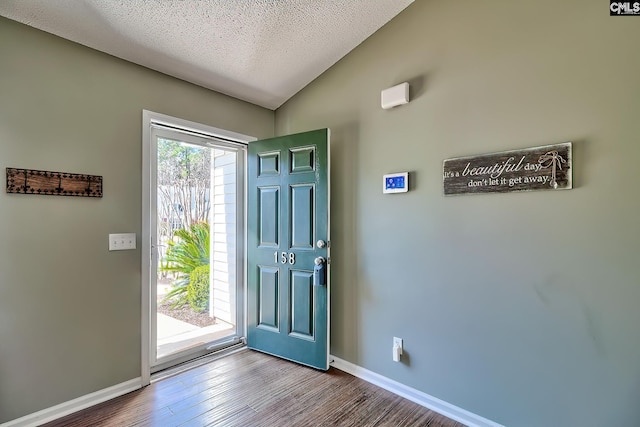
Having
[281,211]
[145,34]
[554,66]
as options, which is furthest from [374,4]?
[281,211]

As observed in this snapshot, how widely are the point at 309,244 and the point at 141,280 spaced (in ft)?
4.50

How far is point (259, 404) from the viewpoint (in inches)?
81.7

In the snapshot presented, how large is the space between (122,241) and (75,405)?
1131 mm

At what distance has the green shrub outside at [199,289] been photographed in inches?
112

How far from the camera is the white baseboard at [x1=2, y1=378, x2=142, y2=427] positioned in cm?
182

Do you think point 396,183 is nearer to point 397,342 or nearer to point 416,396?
point 397,342

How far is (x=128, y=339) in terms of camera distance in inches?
88.0

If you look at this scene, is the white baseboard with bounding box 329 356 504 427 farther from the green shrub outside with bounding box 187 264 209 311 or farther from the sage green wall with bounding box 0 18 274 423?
the sage green wall with bounding box 0 18 274 423

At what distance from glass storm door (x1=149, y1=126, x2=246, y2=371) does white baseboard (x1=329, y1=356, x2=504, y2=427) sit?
1241 millimetres

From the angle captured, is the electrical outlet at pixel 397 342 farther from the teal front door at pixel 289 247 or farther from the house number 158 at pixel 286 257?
the house number 158 at pixel 286 257

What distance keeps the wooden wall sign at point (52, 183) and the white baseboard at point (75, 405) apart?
1401 mm

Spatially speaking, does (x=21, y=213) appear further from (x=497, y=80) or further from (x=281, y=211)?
(x=497, y=80)
